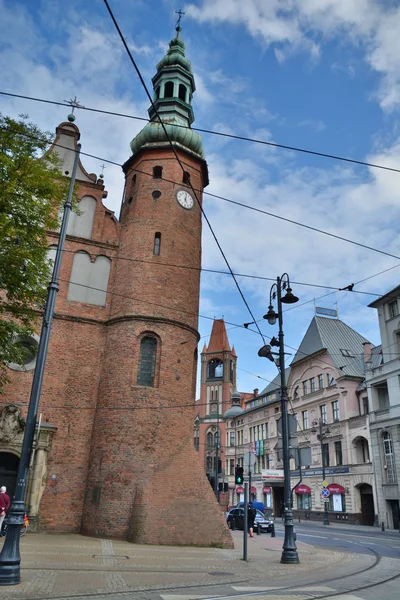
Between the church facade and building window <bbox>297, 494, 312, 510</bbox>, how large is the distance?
96.5ft

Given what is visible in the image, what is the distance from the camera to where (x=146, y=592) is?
27.7 ft

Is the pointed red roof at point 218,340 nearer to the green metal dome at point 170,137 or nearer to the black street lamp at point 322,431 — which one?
the black street lamp at point 322,431

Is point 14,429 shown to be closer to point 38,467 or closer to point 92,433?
point 38,467

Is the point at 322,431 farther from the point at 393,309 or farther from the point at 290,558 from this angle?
the point at 290,558

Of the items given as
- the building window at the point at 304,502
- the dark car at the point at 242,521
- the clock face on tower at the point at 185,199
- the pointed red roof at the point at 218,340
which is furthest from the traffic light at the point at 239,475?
the pointed red roof at the point at 218,340

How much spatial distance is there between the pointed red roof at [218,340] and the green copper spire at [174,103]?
200 feet

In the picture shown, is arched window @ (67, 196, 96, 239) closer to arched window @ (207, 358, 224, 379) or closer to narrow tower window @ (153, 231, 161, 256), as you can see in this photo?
narrow tower window @ (153, 231, 161, 256)

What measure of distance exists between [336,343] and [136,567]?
1531 inches

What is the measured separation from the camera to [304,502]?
45.0m

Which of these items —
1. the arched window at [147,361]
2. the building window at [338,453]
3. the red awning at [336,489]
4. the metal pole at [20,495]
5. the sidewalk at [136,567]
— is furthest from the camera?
the building window at [338,453]

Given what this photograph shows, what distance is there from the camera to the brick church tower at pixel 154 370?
16.5 metres

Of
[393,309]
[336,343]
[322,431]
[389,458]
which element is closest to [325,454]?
[322,431]

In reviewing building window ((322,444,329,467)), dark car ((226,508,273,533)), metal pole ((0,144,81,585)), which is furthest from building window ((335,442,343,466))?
metal pole ((0,144,81,585))

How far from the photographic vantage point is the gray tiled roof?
44384 mm
